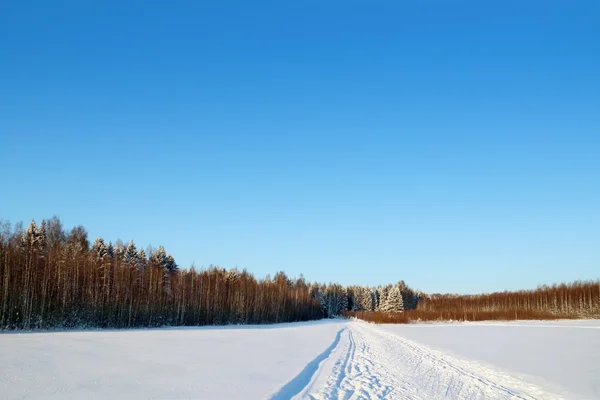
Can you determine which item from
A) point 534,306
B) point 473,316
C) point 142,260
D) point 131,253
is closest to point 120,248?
point 131,253

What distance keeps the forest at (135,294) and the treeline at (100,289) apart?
3.1 inches

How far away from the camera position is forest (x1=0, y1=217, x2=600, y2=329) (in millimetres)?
32281

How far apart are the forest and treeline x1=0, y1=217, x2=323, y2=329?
0.26 ft

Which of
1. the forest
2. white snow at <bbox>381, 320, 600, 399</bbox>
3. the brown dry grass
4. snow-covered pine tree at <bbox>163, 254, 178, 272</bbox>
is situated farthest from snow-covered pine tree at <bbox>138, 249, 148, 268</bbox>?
white snow at <bbox>381, 320, 600, 399</bbox>

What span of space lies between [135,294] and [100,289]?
4.39m

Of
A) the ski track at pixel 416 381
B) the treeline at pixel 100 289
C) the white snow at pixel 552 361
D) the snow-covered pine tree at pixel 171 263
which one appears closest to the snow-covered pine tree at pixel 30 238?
the treeline at pixel 100 289

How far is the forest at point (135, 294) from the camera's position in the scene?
1271 inches

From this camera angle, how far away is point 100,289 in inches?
1575

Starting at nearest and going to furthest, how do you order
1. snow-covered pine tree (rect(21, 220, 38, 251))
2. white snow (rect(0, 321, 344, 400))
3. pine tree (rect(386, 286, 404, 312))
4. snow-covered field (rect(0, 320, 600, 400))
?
white snow (rect(0, 321, 344, 400)), snow-covered field (rect(0, 320, 600, 400)), snow-covered pine tree (rect(21, 220, 38, 251)), pine tree (rect(386, 286, 404, 312))

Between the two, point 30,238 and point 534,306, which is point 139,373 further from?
point 534,306

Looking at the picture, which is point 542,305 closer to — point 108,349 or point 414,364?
point 414,364

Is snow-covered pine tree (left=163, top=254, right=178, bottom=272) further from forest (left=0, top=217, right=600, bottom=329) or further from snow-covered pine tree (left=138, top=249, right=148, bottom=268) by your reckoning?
snow-covered pine tree (left=138, top=249, right=148, bottom=268)

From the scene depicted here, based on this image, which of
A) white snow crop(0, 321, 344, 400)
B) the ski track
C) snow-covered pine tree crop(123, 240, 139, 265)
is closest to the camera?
white snow crop(0, 321, 344, 400)

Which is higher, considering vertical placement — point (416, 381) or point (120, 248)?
point (120, 248)
